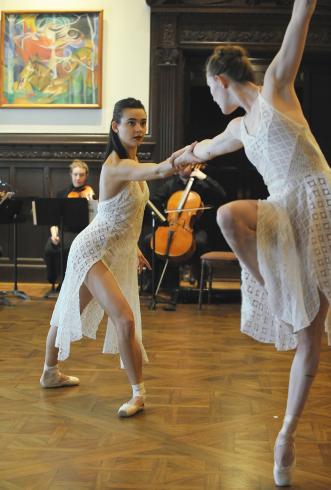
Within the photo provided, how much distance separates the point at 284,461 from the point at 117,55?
21.7 ft

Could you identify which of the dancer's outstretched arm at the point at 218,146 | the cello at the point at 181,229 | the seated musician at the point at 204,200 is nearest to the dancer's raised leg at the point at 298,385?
the dancer's outstretched arm at the point at 218,146

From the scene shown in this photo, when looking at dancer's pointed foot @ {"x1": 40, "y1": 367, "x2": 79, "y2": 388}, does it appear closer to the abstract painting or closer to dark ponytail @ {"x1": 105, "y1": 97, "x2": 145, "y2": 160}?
dark ponytail @ {"x1": 105, "y1": 97, "x2": 145, "y2": 160}

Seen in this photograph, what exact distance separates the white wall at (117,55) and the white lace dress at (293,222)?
609cm

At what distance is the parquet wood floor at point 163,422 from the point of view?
2.49m

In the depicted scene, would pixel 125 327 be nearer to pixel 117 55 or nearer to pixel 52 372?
pixel 52 372

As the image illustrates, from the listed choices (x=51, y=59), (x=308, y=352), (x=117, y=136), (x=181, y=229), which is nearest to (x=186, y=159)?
(x=117, y=136)

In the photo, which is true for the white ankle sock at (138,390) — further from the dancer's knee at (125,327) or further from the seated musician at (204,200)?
the seated musician at (204,200)

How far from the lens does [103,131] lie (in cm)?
834

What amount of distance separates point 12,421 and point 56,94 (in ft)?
19.1

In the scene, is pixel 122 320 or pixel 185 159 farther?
pixel 122 320

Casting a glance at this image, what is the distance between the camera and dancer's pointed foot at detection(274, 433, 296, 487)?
7.90 ft

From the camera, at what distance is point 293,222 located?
2.35 meters

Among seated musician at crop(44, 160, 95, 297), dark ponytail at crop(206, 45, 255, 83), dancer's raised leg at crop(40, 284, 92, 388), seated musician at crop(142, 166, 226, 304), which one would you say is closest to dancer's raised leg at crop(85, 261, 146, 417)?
dancer's raised leg at crop(40, 284, 92, 388)

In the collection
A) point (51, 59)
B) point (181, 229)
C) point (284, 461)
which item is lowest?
point (284, 461)
